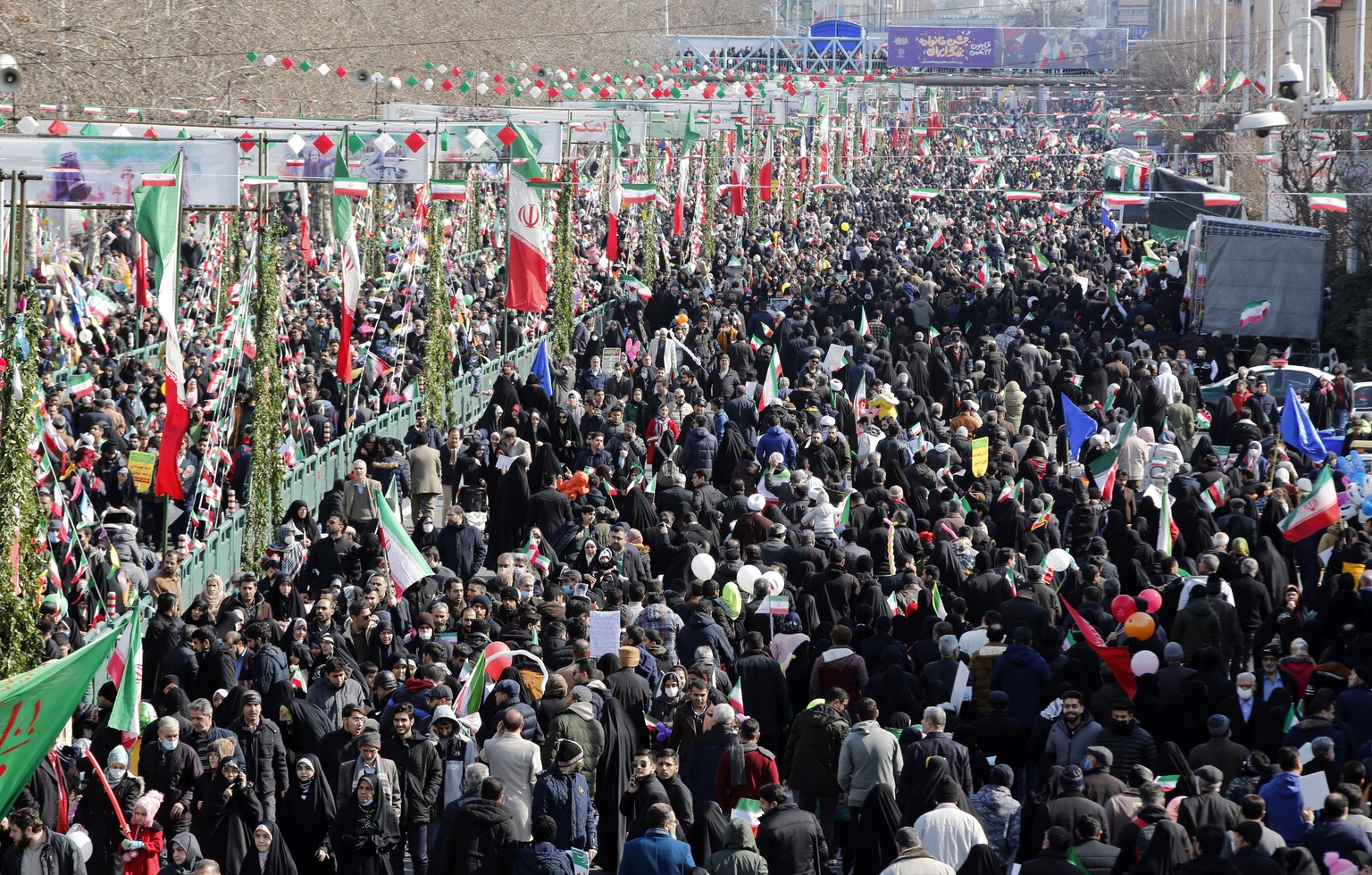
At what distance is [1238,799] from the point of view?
9016mm

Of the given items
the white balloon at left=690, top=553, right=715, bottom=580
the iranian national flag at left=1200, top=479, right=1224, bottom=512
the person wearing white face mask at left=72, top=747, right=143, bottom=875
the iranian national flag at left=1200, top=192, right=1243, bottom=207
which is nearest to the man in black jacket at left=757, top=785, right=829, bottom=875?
the person wearing white face mask at left=72, top=747, right=143, bottom=875

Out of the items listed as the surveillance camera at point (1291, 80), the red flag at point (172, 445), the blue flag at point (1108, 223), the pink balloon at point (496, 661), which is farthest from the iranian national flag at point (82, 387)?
the blue flag at point (1108, 223)

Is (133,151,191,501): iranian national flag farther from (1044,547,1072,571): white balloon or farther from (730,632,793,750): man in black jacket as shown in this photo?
(1044,547,1072,571): white balloon

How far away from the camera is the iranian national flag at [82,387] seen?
19469 mm

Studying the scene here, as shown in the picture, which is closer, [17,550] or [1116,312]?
[17,550]

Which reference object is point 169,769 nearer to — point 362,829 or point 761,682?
point 362,829

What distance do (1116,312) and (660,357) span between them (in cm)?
819

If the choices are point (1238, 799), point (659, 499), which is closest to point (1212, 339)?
point (659, 499)

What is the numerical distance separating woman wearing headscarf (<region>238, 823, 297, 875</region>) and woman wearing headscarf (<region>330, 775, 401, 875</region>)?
0.93 ft

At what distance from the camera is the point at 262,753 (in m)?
9.63

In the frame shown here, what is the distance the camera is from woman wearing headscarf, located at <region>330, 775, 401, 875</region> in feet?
30.0

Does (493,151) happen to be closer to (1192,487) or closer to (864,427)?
(864,427)

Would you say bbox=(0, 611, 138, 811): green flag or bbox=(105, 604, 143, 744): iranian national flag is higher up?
bbox=(0, 611, 138, 811): green flag

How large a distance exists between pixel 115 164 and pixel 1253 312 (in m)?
17.8
